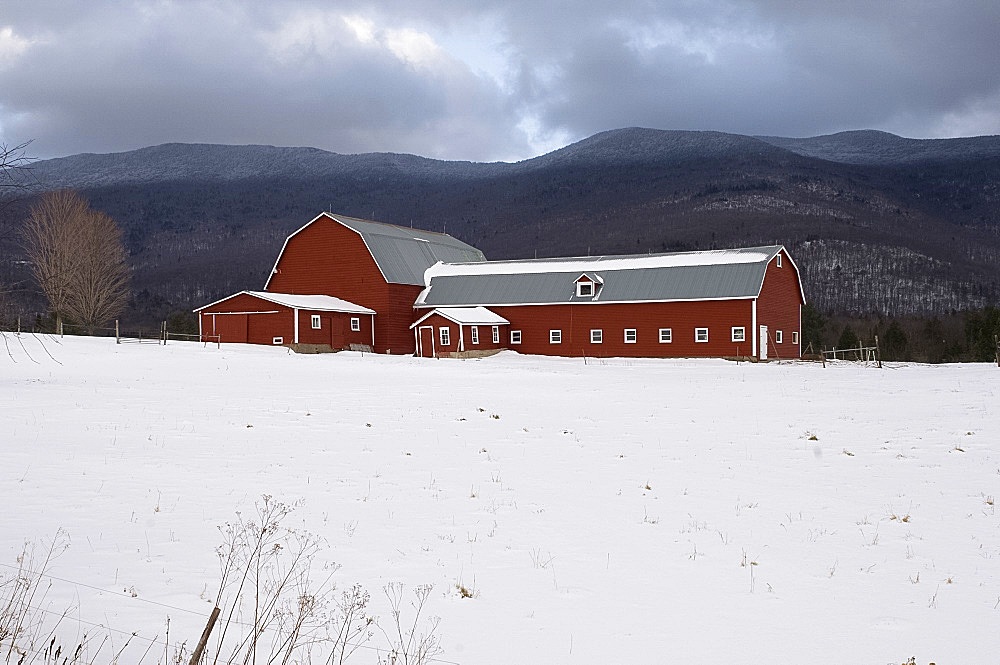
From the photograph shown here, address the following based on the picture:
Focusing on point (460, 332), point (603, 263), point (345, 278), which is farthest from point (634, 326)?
point (345, 278)

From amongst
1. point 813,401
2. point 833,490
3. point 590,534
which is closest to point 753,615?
point 590,534

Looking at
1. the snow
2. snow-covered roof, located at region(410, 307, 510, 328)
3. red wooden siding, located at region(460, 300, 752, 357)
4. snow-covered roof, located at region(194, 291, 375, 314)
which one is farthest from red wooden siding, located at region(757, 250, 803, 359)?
snow-covered roof, located at region(194, 291, 375, 314)

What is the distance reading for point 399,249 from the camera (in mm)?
59781

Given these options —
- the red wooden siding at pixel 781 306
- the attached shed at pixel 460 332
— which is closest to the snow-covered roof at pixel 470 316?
the attached shed at pixel 460 332

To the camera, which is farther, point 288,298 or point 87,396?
point 288,298

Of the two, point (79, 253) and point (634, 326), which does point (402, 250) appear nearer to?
point (634, 326)

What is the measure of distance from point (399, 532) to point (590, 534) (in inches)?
89.2

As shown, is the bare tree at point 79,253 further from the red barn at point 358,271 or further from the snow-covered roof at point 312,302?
the snow-covered roof at point 312,302

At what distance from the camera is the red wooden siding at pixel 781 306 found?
50312 millimetres

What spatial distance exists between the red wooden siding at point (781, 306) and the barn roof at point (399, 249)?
22641mm

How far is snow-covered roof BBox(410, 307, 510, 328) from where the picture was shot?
51.2m

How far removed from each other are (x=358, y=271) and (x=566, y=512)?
46.6 metres

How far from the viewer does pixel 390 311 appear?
55531 mm

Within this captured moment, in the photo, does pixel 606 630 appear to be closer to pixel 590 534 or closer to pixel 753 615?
pixel 753 615
